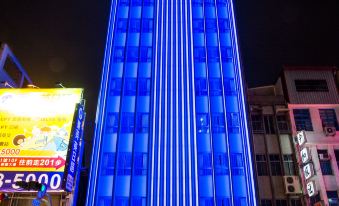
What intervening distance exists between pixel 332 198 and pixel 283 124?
23.4 ft

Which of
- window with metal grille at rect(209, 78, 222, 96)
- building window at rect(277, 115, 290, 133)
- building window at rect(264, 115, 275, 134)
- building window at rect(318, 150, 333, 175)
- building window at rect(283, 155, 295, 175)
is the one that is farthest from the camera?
window with metal grille at rect(209, 78, 222, 96)

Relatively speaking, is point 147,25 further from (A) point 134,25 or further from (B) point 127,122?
(B) point 127,122

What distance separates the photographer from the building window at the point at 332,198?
88.2 feet

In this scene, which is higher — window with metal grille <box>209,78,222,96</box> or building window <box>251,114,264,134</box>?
window with metal grille <box>209,78,222,96</box>

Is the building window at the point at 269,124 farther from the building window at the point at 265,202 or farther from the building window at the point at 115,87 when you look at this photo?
the building window at the point at 115,87

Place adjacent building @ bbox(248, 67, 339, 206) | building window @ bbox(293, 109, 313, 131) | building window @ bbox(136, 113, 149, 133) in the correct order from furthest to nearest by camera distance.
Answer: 1. building window @ bbox(293, 109, 313, 131)
2. building window @ bbox(136, 113, 149, 133)
3. adjacent building @ bbox(248, 67, 339, 206)

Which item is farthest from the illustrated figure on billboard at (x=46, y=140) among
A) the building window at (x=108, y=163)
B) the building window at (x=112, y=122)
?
the building window at (x=112, y=122)

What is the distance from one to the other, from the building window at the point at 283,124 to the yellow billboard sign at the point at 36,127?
18.2m

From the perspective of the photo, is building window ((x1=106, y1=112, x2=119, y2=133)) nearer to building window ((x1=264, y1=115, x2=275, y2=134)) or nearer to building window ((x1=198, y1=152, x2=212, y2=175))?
building window ((x1=198, y1=152, x2=212, y2=175))

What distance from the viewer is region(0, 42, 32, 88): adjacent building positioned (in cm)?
3062

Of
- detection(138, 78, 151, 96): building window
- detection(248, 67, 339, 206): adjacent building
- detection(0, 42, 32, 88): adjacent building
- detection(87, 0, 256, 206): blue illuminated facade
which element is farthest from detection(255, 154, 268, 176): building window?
detection(0, 42, 32, 88): adjacent building

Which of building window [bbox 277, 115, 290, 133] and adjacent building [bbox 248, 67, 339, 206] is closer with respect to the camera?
adjacent building [bbox 248, 67, 339, 206]

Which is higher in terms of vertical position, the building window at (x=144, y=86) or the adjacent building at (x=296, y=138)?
the building window at (x=144, y=86)

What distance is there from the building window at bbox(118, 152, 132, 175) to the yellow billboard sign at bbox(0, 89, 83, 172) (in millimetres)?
9604
